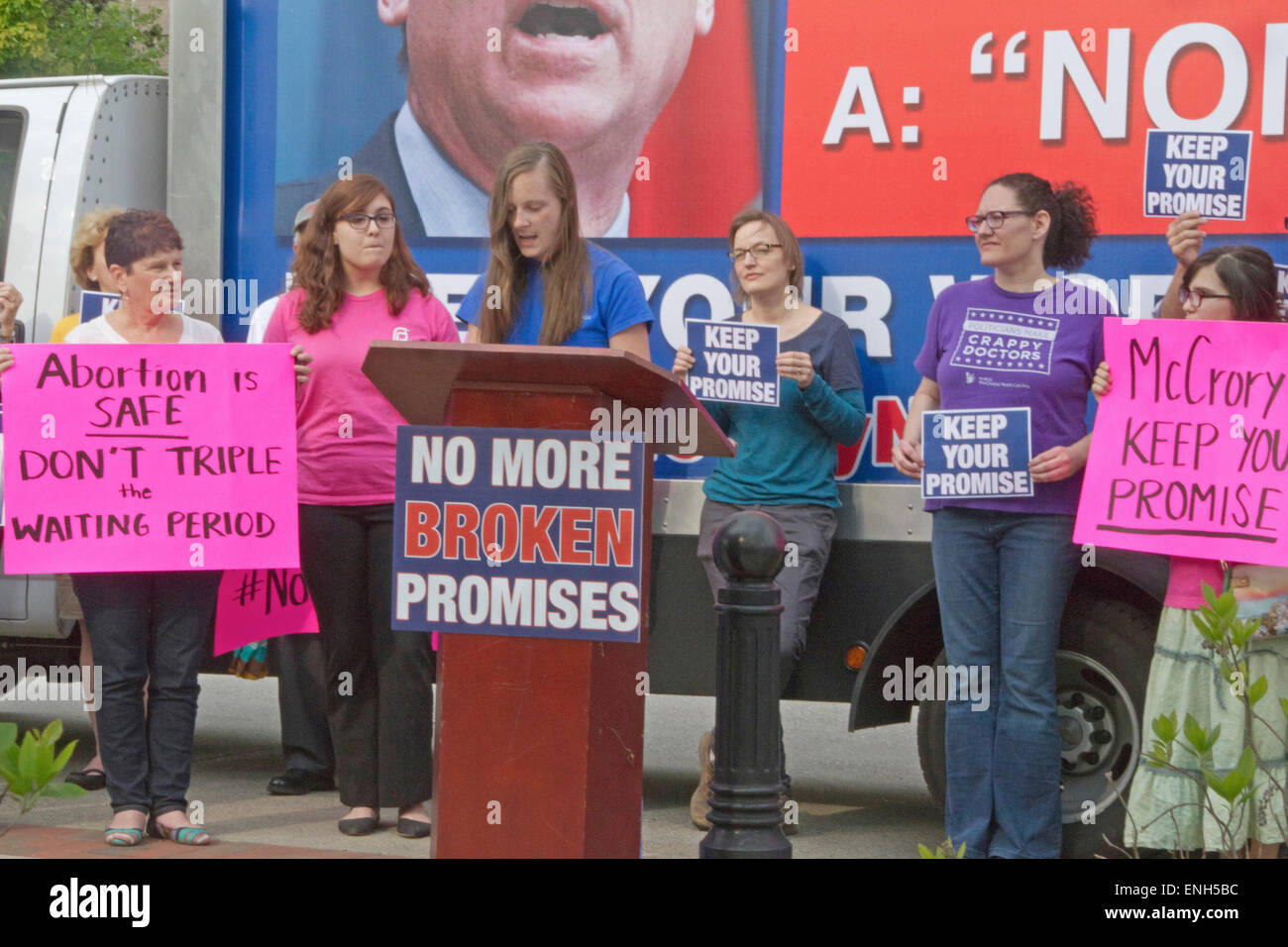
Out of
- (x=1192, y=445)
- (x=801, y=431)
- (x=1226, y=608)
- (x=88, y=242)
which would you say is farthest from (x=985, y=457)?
(x=88, y=242)

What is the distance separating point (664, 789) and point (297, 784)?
1.55 m

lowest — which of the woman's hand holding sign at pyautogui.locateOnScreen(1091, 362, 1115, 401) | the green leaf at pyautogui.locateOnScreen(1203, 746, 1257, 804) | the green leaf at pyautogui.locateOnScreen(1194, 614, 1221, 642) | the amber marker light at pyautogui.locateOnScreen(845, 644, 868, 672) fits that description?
the amber marker light at pyautogui.locateOnScreen(845, 644, 868, 672)

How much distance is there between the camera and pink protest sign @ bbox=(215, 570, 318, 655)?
19.8 feet

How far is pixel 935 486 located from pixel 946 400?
0.29m

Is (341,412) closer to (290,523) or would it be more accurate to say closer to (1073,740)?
(290,523)

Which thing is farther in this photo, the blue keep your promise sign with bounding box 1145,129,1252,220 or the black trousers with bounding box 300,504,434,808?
the black trousers with bounding box 300,504,434,808

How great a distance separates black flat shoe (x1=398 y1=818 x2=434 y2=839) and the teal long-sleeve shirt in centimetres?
153

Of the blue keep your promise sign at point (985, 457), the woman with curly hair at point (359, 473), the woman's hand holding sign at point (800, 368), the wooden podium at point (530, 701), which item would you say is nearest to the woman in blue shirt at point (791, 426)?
the woman's hand holding sign at point (800, 368)

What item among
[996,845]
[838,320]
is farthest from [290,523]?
[996,845]

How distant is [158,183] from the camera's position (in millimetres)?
6816

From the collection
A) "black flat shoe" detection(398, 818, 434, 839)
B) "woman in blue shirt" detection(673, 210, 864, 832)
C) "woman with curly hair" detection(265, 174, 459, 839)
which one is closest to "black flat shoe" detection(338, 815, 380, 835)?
"woman with curly hair" detection(265, 174, 459, 839)

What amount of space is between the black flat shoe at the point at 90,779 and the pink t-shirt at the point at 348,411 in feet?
5.39

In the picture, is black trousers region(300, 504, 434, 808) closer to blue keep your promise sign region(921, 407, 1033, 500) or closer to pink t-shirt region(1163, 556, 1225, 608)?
blue keep your promise sign region(921, 407, 1033, 500)

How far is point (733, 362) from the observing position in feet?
18.9
